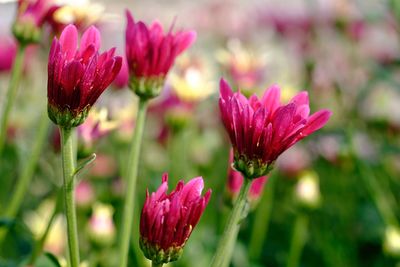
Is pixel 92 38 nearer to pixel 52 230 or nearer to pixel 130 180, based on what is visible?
pixel 130 180

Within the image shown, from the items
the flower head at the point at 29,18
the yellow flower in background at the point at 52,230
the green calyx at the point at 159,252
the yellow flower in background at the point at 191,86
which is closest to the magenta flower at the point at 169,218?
the green calyx at the point at 159,252

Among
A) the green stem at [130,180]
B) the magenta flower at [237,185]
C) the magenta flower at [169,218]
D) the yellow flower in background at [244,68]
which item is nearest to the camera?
the magenta flower at [169,218]

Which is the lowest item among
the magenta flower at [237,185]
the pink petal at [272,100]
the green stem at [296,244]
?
the green stem at [296,244]

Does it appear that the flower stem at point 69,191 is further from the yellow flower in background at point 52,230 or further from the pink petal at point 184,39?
the yellow flower in background at point 52,230

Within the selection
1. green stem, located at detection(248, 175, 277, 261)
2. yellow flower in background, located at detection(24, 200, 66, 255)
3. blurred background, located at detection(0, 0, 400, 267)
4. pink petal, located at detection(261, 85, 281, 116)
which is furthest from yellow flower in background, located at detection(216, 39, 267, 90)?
pink petal, located at detection(261, 85, 281, 116)

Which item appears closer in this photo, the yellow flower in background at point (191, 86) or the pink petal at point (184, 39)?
the pink petal at point (184, 39)

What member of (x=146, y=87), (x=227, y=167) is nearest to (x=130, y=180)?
(x=146, y=87)

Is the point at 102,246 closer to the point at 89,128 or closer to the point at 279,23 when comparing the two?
the point at 89,128

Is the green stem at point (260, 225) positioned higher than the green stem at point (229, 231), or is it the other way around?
the green stem at point (229, 231)

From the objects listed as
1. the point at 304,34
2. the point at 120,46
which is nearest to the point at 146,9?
the point at 120,46
